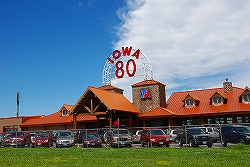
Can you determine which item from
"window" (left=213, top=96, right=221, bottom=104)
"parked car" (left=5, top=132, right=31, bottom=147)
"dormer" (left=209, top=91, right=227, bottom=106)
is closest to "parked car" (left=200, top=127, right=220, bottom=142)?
"dormer" (left=209, top=91, right=227, bottom=106)

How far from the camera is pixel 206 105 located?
140 feet

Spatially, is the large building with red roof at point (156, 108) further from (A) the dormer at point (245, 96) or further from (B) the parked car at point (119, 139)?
(B) the parked car at point (119, 139)

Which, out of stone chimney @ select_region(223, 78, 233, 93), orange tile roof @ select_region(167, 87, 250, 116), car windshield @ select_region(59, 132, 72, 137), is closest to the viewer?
car windshield @ select_region(59, 132, 72, 137)

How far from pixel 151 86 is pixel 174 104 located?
4.60 metres

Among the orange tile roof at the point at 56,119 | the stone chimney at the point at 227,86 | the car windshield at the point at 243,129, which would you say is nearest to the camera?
the car windshield at the point at 243,129

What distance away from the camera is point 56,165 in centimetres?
1424

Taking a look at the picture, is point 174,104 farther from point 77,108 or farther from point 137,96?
point 77,108

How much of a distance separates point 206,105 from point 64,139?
74.1 ft

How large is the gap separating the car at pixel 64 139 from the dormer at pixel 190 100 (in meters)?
20.9

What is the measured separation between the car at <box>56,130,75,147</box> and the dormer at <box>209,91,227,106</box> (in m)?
22.2

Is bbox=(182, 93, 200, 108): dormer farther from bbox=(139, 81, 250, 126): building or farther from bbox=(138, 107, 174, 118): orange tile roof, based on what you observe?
bbox=(138, 107, 174, 118): orange tile roof

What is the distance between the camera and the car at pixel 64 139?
1116 inches

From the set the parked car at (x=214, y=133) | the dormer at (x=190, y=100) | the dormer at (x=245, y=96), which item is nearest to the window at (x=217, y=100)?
the dormer at (x=190, y=100)

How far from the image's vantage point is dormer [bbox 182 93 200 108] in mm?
43969
